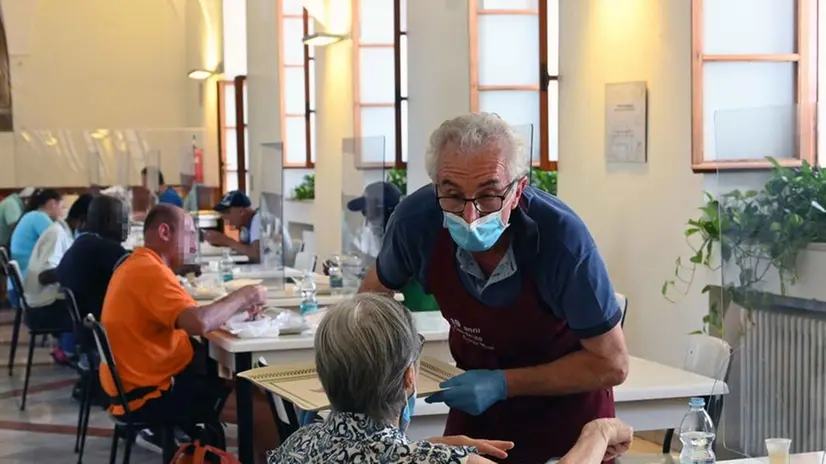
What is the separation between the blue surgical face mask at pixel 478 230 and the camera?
8.49 feet

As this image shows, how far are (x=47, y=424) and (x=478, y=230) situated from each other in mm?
5120

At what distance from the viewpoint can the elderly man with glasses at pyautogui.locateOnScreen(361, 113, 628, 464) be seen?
259cm

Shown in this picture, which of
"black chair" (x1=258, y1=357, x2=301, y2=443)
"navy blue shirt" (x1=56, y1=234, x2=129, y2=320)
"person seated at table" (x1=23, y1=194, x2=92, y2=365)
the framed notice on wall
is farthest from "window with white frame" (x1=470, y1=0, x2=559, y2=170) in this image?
"black chair" (x1=258, y1=357, x2=301, y2=443)

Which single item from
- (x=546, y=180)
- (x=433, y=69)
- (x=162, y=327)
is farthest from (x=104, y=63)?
(x=162, y=327)

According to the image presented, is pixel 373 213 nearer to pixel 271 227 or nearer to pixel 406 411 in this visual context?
pixel 271 227

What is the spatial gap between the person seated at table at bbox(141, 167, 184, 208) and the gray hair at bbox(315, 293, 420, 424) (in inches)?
376

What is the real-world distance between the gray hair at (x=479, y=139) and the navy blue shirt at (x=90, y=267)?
12.8ft

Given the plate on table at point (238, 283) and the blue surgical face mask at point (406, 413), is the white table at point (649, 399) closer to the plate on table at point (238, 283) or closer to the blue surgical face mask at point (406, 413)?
the blue surgical face mask at point (406, 413)

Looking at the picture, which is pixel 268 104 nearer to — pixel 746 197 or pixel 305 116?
pixel 305 116

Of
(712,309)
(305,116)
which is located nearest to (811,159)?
(712,309)

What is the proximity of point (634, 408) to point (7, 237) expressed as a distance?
9.18 meters

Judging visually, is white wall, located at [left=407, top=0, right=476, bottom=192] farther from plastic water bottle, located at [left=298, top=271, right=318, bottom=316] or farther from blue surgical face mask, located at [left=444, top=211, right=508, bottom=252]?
blue surgical face mask, located at [left=444, top=211, right=508, bottom=252]

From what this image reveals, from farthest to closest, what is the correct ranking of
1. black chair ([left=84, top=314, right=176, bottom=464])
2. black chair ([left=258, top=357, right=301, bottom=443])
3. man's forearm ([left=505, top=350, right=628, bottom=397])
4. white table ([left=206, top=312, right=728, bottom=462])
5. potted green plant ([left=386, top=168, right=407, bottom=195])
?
potted green plant ([left=386, top=168, right=407, bottom=195]) → black chair ([left=84, top=314, right=176, bottom=464]) → white table ([left=206, top=312, right=728, bottom=462]) → black chair ([left=258, top=357, right=301, bottom=443]) → man's forearm ([left=505, top=350, right=628, bottom=397])

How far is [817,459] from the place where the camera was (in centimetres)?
277
